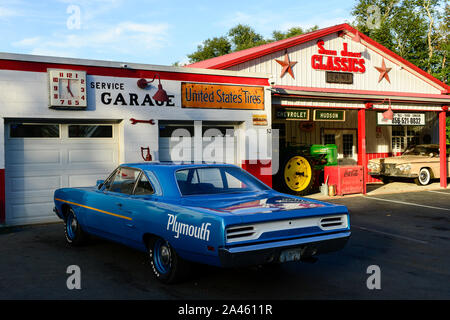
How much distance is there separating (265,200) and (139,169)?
1.84m

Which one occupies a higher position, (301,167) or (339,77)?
(339,77)

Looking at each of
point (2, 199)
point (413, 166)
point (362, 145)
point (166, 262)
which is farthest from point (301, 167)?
point (166, 262)

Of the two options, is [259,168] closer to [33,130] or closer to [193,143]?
[193,143]

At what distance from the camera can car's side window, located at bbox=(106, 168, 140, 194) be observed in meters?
6.56

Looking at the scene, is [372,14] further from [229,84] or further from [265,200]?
[265,200]

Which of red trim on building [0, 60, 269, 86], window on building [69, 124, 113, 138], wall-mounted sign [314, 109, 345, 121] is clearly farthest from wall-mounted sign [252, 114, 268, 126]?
window on building [69, 124, 113, 138]

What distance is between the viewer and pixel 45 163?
11.0 m

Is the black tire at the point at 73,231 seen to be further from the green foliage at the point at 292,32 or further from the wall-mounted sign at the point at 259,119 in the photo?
the green foliage at the point at 292,32

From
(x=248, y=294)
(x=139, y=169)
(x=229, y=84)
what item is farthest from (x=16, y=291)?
(x=229, y=84)

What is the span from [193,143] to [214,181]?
6693mm

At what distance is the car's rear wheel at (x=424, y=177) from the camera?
1817cm

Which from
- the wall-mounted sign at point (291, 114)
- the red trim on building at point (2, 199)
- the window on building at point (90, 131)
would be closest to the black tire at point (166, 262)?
the red trim on building at point (2, 199)

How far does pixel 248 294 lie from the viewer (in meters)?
5.34

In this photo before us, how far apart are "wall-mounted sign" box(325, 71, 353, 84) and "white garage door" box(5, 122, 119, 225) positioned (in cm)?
891
